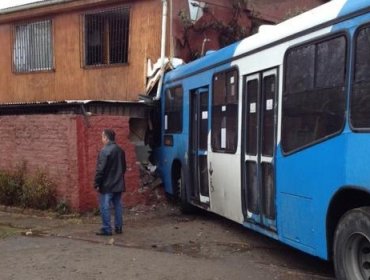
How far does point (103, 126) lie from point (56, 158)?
1174 millimetres

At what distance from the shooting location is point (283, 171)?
22.5ft

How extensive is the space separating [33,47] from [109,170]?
961cm

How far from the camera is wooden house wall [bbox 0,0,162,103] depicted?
1485 centimetres

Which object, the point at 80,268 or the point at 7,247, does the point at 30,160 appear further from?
the point at 80,268

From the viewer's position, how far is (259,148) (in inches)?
301

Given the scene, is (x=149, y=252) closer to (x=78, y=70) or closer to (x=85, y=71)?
(x=85, y=71)

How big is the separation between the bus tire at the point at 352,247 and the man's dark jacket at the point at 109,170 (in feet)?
14.5

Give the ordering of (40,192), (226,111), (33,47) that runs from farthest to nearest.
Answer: (33,47) < (40,192) < (226,111)

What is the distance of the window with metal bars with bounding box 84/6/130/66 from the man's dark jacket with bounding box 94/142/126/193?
6.49m

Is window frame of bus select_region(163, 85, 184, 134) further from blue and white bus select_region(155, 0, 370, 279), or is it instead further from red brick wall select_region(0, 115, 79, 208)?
red brick wall select_region(0, 115, 79, 208)

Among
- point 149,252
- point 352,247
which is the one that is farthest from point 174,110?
point 352,247

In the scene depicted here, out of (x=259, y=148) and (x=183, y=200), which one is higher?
(x=259, y=148)

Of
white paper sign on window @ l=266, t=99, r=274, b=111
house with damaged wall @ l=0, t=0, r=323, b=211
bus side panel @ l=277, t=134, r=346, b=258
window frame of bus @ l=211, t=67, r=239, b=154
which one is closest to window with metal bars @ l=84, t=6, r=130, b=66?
house with damaged wall @ l=0, t=0, r=323, b=211

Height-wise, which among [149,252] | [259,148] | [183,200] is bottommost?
[149,252]
